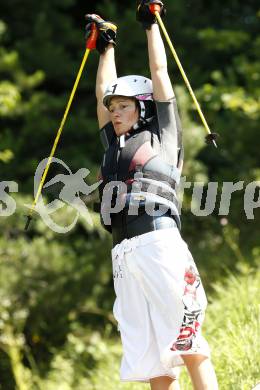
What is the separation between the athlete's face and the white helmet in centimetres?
3

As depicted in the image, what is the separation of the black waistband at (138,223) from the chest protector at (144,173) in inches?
1.2

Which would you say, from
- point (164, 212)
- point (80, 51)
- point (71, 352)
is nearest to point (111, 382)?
point (71, 352)

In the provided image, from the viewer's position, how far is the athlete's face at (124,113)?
13.2ft

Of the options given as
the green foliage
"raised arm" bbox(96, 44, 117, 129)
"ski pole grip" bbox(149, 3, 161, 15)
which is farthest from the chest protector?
the green foliage

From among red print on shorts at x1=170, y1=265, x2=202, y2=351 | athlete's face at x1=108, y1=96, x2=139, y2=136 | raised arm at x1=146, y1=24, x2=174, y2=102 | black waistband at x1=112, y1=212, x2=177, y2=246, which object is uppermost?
raised arm at x1=146, y1=24, x2=174, y2=102

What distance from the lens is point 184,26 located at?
1163cm

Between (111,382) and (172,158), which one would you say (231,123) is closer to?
(111,382)

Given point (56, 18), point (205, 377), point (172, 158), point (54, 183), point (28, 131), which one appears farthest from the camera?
point (56, 18)

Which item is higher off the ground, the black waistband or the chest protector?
the chest protector

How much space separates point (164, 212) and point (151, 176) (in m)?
0.19

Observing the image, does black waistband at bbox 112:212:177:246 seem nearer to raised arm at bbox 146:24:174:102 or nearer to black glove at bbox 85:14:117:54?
raised arm at bbox 146:24:174:102

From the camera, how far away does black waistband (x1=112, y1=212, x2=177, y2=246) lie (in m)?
3.87

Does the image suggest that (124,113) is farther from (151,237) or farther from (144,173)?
(151,237)

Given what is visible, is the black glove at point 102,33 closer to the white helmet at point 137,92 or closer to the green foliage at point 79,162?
the white helmet at point 137,92
